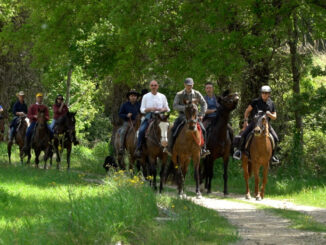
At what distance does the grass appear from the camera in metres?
7.74

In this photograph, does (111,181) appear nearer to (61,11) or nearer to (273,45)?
(273,45)

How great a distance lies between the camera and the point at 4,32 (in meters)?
34.2

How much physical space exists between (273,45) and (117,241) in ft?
49.2

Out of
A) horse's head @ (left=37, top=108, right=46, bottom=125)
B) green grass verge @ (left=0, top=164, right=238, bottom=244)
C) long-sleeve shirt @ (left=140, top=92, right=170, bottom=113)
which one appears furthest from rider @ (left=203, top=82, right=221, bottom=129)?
horse's head @ (left=37, top=108, right=46, bottom=125)

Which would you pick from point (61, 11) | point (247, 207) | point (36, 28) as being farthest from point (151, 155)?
point (36, 28)

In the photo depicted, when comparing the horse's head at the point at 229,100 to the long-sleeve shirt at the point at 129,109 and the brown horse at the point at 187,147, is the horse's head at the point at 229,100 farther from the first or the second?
the long-sleeve shirt at the point at 129,109

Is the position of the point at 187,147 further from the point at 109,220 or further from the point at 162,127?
the point at 109,220

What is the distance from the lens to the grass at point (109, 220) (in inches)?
305

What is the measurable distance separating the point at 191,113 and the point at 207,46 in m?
5.81

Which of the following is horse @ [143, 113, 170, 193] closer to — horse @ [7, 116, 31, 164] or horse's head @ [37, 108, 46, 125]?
horse's head @ [37, 108, 46, 125]

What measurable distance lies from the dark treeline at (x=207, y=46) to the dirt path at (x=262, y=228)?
6.32m

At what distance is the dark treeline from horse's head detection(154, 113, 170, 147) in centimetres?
432

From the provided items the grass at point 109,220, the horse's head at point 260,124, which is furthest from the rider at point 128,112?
the grass at point 109,220

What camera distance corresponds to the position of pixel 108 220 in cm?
841
